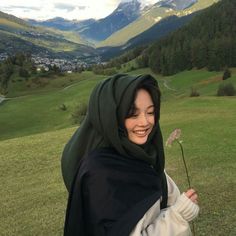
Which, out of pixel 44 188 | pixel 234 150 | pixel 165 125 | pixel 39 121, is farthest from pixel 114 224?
pixel 39 121

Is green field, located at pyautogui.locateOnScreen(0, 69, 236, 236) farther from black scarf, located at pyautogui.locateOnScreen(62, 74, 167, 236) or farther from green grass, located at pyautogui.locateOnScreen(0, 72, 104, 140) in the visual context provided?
green grass, located at pyautogui.locateOnScreen(0, 72, 104, 140)

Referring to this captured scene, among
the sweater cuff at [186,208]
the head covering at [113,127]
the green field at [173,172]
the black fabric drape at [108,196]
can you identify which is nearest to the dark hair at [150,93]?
the head covering at [113,127]

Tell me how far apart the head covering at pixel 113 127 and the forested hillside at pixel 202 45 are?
325ft

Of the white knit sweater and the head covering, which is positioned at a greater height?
the head covering

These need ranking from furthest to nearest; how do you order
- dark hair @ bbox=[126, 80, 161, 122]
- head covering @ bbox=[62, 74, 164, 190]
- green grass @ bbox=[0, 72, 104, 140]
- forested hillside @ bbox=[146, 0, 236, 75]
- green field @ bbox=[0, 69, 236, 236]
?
forested hillside @ bbox=[146, 0, 236, 75]
green grass @ bbox=[0, 72, 104, 140]
green field @ bbox=[0, 69, 236, 236]
dark hair @ bbox=[126, 80, 161, 122]
head covering @ bbox=[62, 74, 164, 190]

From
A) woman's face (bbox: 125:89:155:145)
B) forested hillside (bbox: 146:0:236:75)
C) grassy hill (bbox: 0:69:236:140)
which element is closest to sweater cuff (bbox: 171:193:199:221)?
woman's face (bbox: 125:89:155:145)

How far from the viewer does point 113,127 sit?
333cm

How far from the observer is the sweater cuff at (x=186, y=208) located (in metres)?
3.41

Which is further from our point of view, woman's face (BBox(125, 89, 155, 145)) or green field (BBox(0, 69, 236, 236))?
green field (BBox(0, 69, 236, 236))

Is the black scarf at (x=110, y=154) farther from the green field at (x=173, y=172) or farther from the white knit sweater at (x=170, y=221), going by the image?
the green field at (x=173, y=172)

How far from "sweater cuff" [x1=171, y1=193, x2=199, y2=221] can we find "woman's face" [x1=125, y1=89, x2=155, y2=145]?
1.78 ft

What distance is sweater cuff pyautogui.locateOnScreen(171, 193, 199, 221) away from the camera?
3.41 meters

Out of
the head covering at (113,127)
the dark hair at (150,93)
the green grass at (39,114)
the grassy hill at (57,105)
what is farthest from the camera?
the grassy hill at (57,105)

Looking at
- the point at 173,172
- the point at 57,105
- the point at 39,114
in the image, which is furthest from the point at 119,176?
the point at 57,105
